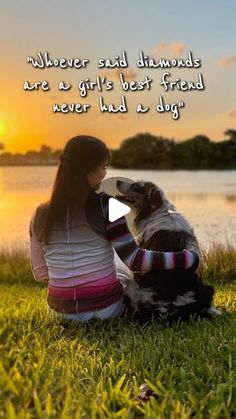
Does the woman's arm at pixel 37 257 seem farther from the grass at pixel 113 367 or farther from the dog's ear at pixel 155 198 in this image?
the dog's ear at pixel 155 198

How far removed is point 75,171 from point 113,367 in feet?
4.40

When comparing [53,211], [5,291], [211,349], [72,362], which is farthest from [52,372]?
[5,291]

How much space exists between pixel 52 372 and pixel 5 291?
477cm

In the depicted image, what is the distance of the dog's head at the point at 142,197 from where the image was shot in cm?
438

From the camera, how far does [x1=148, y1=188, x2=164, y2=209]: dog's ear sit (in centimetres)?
436

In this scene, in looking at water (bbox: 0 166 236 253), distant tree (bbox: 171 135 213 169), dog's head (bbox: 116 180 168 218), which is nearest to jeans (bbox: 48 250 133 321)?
dog's head (bbox: 116 180 168 218)

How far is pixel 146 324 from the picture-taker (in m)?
4.04

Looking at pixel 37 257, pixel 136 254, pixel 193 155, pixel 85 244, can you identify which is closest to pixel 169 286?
pixel 136 254

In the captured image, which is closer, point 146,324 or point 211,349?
point 211,349

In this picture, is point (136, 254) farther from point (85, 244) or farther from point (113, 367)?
point (113, 367)

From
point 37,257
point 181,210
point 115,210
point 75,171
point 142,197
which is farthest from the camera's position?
point 181,210

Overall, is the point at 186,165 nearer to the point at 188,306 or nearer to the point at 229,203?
the point at 229,203

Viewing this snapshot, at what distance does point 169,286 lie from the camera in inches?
159

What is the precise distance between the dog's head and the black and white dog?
9 cm
